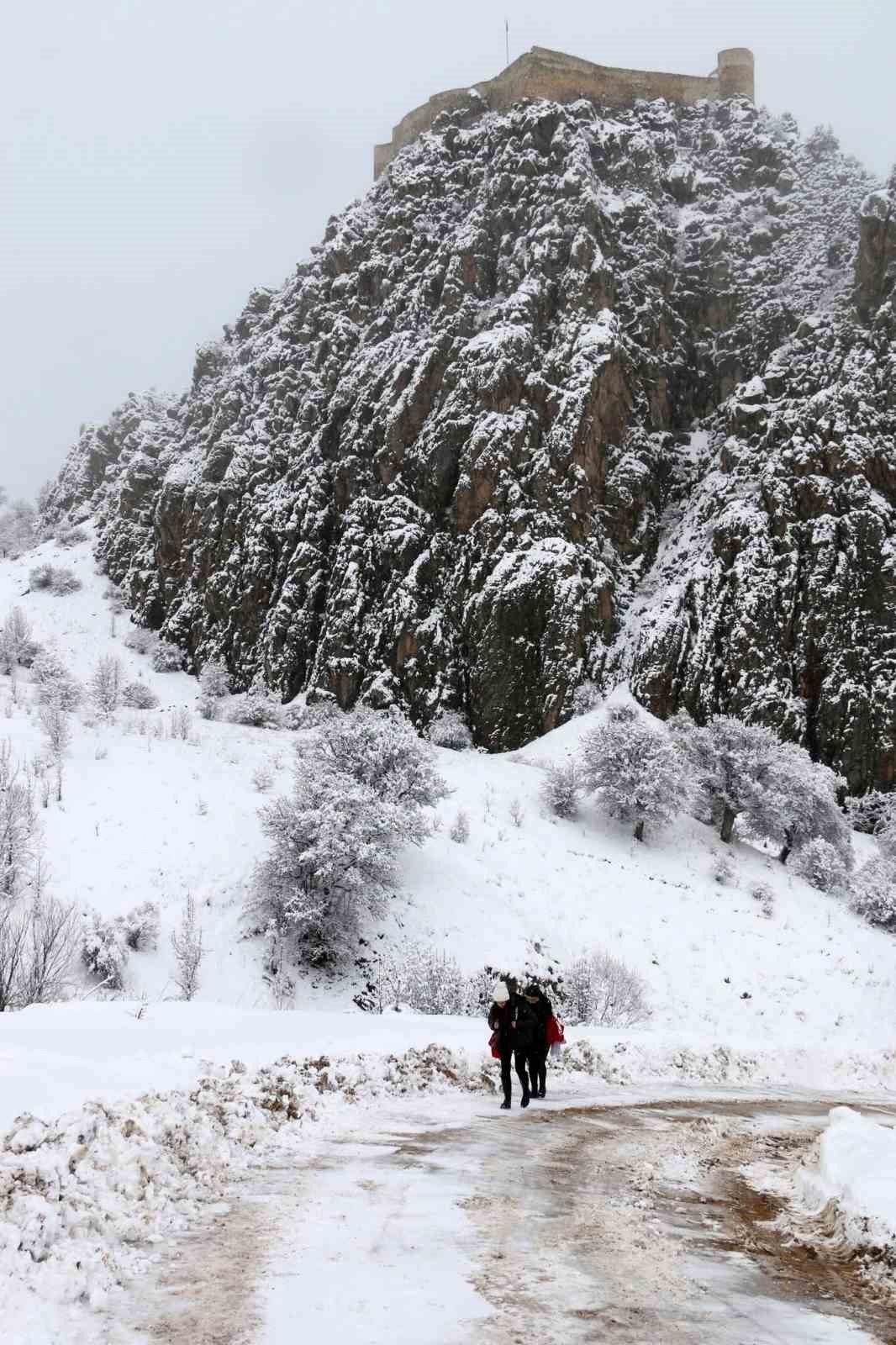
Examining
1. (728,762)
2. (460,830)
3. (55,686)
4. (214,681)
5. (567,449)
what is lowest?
(460,830)

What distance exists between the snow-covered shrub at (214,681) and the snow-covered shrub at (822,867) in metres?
45.3

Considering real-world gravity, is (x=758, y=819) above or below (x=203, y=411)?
below

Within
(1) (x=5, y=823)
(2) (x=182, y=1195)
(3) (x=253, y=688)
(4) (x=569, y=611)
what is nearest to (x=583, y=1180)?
(2) (x=182, y=1195)

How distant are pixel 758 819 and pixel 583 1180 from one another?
36646mm

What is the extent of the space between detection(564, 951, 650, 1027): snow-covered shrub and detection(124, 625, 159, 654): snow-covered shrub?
6124 centimetres

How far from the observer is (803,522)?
54.5 meters

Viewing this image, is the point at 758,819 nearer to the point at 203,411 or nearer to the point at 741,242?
the point at 741,242

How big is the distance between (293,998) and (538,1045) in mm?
13765

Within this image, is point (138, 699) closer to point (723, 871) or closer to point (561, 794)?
point (561, 794)

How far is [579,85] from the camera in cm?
7775

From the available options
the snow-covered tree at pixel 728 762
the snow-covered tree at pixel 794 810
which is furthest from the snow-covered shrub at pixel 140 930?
the snow-covered tree at pixel 794 810

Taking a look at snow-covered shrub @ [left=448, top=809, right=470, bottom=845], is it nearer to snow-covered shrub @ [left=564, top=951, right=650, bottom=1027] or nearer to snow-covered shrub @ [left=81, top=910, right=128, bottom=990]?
snow-covered shrub @ [left=564, top=951, right=650, bottom=1027]

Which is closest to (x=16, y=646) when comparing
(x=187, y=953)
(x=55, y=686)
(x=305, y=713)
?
(x=305, y=713)

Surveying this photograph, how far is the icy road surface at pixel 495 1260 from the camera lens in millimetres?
4371
